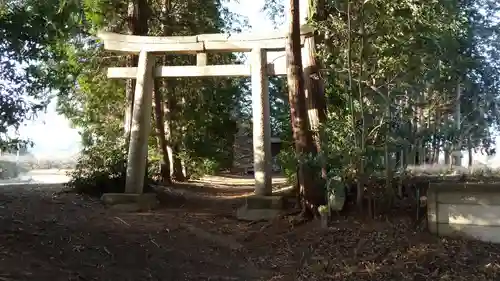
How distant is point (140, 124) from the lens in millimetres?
9914

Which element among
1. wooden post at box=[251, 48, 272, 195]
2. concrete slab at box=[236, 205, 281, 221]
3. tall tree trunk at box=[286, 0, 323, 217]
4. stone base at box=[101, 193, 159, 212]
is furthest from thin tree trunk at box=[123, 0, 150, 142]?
tall tree trunk at box=[286, 0, 323, 217]

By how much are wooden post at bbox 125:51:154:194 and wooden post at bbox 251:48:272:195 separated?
222 cm

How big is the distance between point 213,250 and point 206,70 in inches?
159

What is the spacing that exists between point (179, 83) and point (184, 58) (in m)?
1.44

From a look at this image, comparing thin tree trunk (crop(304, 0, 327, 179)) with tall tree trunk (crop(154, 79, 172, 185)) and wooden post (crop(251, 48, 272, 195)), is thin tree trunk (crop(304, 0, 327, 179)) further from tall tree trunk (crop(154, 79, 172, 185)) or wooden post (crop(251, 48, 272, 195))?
tall tree trunk (crop(154, 79, 172, 185))

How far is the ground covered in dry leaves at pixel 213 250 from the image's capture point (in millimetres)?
5227

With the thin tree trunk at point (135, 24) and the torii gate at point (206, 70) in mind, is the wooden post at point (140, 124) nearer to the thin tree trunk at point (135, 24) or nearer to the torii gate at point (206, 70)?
the torii gate at point (206, 70)

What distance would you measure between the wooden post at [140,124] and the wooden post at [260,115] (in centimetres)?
222

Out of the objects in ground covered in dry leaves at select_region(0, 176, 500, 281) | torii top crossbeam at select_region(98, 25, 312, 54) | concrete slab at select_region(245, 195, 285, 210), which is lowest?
ground covered in dry leaves at select_region(0, 176, 500, 281)

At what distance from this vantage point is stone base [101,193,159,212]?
9.02 metres

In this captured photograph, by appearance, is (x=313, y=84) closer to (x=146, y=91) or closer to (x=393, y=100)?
(x=393, y=100)

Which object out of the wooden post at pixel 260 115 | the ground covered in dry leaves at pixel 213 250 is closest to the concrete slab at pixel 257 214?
the ground covered in dry leaves at pixel 213 250

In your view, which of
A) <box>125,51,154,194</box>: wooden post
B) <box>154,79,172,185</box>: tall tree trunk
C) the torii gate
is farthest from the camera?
<box>154,79,172,185</box>: tall tree trunk

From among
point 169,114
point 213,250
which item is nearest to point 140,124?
point 213,250
